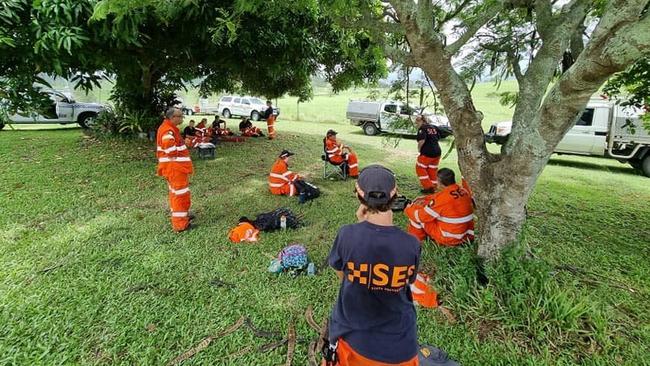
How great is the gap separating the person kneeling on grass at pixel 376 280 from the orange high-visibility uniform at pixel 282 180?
4405 mm

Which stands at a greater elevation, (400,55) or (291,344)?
(400,55)

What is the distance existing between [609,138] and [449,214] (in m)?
9.65

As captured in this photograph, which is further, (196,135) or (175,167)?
(196,135)

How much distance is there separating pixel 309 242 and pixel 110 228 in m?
2.76

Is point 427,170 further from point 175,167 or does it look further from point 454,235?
point 175,167

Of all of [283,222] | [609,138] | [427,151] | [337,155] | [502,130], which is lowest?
[283,222]

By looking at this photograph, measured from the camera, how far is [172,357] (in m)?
2.31

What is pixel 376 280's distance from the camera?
1457mm

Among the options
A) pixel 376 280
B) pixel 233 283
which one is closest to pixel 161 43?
pixel 233 283

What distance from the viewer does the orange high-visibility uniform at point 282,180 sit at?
5883 millimetres

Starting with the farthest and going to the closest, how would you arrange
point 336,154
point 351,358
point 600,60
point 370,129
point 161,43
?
1. point 370,129
2. point 336,154
3. point 161,43
4. point 600,60
5. point 351,358

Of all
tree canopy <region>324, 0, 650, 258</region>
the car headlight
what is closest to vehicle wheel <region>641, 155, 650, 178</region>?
the car headlight

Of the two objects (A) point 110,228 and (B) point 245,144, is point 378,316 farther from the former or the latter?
(B) point 245,144

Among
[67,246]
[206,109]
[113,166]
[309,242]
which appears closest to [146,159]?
[113,166]
